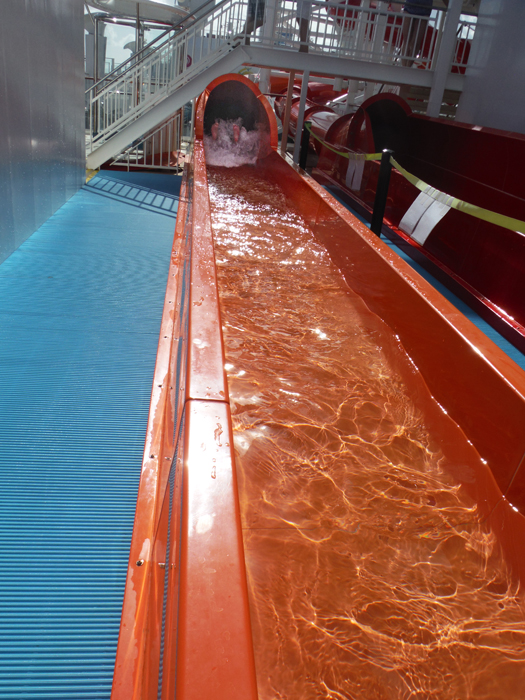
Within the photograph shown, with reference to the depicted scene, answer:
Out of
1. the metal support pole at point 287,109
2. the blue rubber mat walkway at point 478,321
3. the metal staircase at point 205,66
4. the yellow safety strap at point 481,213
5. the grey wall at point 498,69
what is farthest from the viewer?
the metal support pole at point 287,109

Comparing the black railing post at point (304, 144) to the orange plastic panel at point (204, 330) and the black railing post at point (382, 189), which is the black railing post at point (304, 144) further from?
the orange plastic panel at point (204, 330)

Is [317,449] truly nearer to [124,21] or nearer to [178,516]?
[178,516]

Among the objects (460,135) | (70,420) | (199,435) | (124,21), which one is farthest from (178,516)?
(124,21)

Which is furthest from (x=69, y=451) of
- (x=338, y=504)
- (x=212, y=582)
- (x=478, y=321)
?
(x=478, y=321)

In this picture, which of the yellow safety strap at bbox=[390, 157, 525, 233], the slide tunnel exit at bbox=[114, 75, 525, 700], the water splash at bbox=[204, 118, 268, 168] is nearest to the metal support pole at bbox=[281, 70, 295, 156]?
the water splash at bbox=[204, 118, 268, 168]

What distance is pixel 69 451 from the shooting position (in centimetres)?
183

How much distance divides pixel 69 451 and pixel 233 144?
7.00 meters

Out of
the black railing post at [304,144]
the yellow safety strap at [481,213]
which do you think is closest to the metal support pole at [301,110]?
the black railing post at [304,144]

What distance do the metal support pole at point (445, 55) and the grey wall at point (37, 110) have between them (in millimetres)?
4693

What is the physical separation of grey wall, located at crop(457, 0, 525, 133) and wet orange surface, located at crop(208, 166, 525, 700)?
5.15m

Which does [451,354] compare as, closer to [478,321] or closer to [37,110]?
[478,321]

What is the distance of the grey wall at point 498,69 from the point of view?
19.7ft

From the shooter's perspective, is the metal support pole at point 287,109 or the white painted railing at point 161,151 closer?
the white painted railing at point 161,151

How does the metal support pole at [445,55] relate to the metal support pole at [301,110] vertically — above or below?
above
